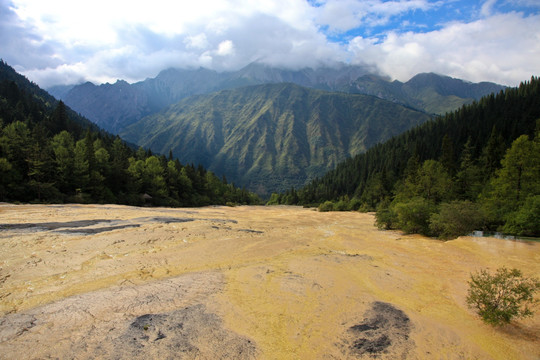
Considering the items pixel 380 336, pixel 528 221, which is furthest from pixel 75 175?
pixel 528 221

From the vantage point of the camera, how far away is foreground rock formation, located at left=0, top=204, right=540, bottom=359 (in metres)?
6.77

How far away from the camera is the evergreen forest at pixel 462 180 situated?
2706 centimetres

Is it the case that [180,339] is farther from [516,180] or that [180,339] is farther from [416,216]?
[516,180]

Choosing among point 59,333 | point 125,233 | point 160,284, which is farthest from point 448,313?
point 125,233

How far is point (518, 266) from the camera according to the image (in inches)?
596

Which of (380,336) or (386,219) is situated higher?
(380,336)

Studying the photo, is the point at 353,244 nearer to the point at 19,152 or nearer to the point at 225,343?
the point at 225,343

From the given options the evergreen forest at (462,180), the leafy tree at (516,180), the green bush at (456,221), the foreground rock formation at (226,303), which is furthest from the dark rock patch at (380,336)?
the leafy tree at (516,180)

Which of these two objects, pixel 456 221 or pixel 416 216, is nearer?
pixel 456 221

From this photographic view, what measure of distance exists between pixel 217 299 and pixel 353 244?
55.5 feet

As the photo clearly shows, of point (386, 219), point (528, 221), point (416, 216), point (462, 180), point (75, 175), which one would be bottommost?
point (386, 219)

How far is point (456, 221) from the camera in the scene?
26094mm

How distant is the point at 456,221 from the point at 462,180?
35.1 metres

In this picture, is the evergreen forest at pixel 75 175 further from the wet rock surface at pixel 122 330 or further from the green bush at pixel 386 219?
the green bush at pixel 386 219
